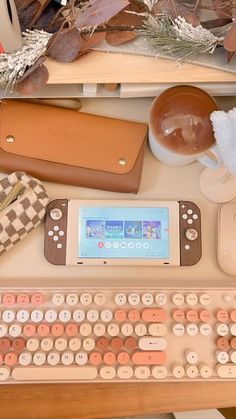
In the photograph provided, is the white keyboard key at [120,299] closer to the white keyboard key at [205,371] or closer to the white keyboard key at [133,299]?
the white keyboard key at [133,299]

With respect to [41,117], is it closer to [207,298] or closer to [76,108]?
[76,108]

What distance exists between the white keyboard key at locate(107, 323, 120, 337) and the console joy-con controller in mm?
139

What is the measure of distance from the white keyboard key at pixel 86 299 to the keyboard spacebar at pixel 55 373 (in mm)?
87

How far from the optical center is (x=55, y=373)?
0.68 m

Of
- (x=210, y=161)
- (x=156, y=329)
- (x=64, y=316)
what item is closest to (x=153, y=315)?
(x=156, y=329)

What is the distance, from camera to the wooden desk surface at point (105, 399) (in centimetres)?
70

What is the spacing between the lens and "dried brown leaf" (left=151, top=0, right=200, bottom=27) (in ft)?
1.87

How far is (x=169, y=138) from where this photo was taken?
667mm

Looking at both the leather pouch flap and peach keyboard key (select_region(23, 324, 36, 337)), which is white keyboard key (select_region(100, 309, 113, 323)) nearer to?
peach keyboard key (select_region(23, 324, 36, 337))

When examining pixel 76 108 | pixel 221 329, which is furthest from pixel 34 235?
pixel 221 329

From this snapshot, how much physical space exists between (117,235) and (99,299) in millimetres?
103

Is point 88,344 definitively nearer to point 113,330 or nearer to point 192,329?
point 113,330

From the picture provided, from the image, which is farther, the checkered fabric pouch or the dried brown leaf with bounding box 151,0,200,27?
the checkered fabric pouch

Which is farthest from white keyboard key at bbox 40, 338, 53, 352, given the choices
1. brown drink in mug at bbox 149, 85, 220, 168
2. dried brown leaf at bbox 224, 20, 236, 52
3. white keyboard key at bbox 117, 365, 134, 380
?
dried brown leaf at bbox 224, 20, 236, 52
